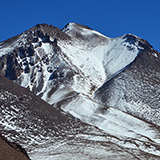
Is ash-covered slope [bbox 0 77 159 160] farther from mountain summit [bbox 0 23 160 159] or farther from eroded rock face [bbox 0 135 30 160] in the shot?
eroded rock face [bbox 0 135 30 160]

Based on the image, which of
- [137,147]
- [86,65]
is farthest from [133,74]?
[137,147]

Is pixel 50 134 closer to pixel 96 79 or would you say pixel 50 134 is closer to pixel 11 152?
pixel 11 152

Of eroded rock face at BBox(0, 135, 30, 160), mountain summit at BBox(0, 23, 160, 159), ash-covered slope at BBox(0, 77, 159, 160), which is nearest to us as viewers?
eroded rock face at BBox(0, 135, 30, 160)

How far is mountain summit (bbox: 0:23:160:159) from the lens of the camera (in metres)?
59.2

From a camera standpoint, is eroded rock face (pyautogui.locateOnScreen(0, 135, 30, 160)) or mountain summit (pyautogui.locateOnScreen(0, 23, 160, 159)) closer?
eroded rock face (pyautogui.locateOnScreen(0, 135, 30, 160))

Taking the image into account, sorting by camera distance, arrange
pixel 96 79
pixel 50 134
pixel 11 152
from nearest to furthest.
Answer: pixel 11 152 → pixel 50 134 → pixel 96 79

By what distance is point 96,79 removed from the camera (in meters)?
104

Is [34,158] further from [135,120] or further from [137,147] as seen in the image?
[135,120]

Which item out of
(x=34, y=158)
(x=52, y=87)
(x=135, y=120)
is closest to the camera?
(x=34, y=158)

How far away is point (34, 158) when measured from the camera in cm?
3747

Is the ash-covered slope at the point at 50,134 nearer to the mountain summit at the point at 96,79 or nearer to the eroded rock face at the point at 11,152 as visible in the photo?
the mountain summit at the point at 96,79

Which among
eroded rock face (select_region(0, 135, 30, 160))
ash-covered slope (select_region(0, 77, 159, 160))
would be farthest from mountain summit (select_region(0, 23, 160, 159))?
eroded rock face (select_region(0, 135, 30, 160))

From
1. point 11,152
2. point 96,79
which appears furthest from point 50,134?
point 96,79

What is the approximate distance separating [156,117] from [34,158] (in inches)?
1705
